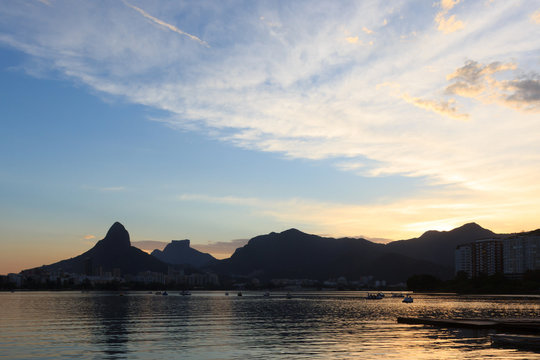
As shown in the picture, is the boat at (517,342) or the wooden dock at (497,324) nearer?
the boat at (517,342)

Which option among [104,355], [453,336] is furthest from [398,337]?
[104,355]

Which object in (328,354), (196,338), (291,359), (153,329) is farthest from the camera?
(153,329)

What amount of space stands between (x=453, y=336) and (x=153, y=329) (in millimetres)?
44016

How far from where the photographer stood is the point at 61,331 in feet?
242

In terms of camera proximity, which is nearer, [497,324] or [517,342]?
[517,342]

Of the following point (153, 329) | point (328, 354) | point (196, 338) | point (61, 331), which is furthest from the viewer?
point (153, 329)

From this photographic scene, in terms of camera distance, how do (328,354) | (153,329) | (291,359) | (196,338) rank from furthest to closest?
(153,329), (196,338), (328,354), (291,359)

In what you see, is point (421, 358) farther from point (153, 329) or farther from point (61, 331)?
point (61, 331)

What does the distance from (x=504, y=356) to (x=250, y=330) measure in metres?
38.6

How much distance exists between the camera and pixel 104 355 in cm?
5003

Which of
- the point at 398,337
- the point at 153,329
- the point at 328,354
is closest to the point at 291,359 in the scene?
the point at 328,354

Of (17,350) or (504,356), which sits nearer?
(504,356)

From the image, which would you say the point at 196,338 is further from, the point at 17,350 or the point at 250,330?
the point at 17,350

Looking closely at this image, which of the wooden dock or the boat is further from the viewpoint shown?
the wooden dock
